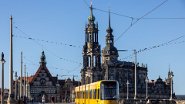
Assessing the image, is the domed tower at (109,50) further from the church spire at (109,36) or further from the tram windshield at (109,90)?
the tram windshield at (109,90)

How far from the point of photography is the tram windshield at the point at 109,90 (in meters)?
39.8

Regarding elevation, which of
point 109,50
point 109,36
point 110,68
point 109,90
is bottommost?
point 109,90

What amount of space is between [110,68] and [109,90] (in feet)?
426

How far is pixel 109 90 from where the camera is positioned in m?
40.0

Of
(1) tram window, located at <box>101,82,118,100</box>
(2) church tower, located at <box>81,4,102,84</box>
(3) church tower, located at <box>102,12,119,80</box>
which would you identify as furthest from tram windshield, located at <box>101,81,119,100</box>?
(3) church tower, located at <box>102,12,119,80</box>

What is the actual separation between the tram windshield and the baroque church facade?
344 feet

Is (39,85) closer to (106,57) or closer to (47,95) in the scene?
(47,95)

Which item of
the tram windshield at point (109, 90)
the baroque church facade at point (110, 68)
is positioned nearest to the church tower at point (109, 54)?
the baroque church facade at point (110, 68)

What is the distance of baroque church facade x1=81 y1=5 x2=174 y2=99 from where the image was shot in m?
157

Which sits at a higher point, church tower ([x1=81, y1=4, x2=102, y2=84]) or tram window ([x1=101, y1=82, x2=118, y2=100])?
church tower ([x1=81, y1=4, x2=102, y2=84])

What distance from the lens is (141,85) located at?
176m

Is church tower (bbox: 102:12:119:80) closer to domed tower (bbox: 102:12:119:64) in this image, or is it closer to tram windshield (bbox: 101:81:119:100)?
domed tower (bbox: 102:12:119:64)

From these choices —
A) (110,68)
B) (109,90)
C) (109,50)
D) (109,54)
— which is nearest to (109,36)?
(109,50)

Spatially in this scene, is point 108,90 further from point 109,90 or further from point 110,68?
point 110,68
